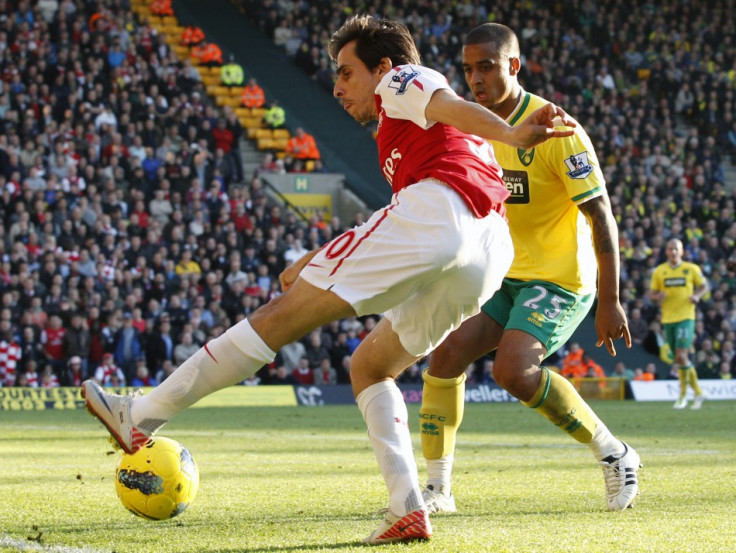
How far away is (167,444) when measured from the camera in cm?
527

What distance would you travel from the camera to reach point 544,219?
6.22 m

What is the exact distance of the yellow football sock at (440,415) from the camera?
600 cm

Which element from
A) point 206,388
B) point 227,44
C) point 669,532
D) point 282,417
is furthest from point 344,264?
point 227,44

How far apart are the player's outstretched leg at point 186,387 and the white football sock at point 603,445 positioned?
2.27 meters

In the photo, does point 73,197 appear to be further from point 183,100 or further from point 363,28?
point 363,28

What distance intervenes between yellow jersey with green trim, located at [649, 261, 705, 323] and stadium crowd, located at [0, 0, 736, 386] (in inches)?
171

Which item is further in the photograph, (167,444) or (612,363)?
(612,363)

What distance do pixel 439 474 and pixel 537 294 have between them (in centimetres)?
104

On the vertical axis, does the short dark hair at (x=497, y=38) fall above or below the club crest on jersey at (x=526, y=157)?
above

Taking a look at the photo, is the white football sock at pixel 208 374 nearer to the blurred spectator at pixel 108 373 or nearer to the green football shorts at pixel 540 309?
the green football shorts at pixel 540 309

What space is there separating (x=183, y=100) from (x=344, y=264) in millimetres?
19060

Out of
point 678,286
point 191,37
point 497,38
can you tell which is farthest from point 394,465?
point 191,37

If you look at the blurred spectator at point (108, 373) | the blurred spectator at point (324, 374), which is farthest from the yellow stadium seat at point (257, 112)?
the blurred spectator at point (108, 373)

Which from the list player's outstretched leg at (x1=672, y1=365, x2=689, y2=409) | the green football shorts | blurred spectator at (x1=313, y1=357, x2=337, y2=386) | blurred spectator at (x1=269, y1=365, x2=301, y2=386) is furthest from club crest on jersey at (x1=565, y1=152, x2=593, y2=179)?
blurred spectator at (x1=313, y1=357, x2=337, y2=386)
